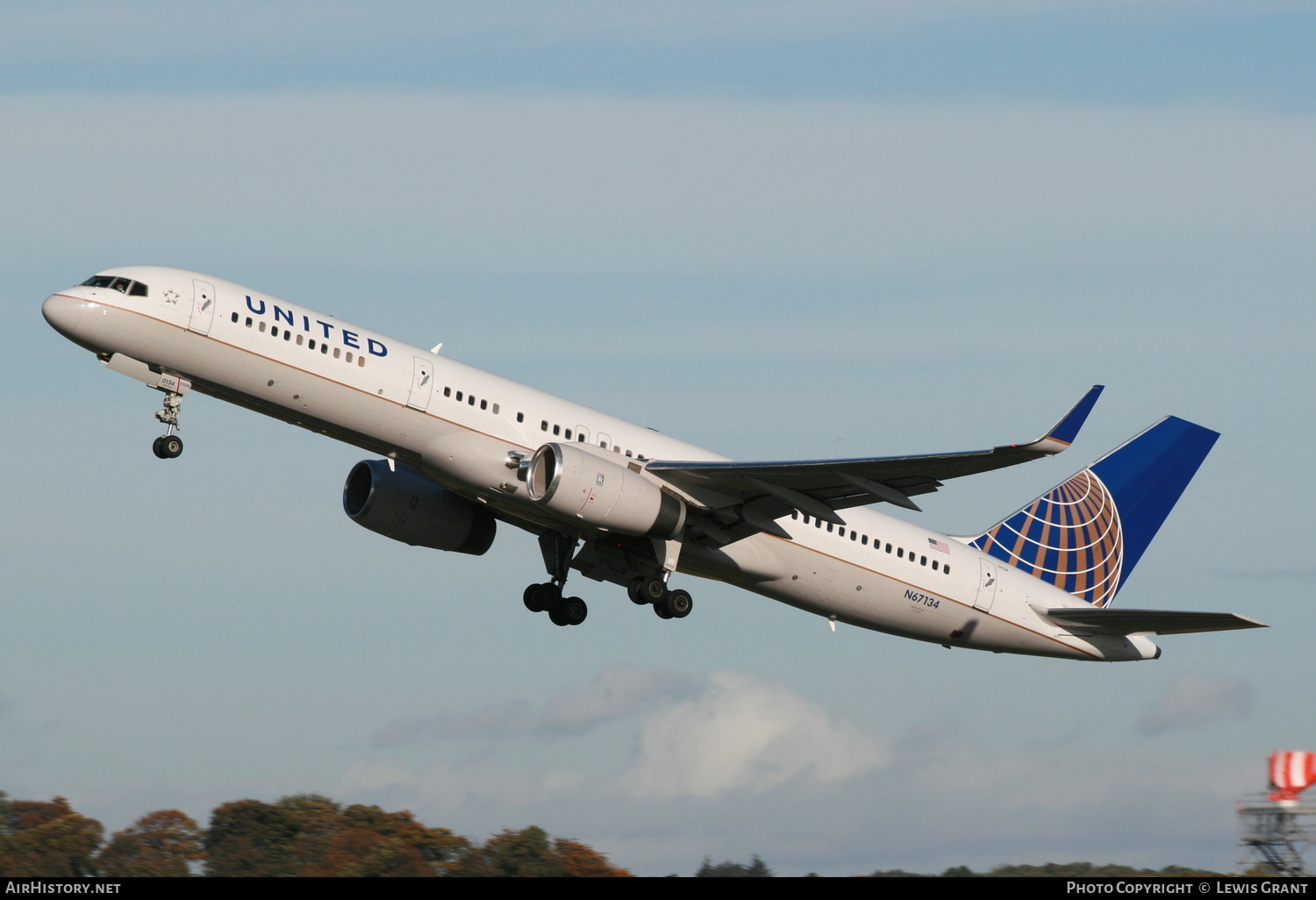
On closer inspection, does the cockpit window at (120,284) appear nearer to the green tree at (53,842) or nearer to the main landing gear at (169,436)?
the main landing gear at (169,436)

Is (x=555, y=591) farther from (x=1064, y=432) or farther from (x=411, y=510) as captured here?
(x=1064, y=432)

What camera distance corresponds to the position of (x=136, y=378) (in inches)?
1385

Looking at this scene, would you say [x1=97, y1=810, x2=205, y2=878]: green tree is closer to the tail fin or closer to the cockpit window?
the cockpit window

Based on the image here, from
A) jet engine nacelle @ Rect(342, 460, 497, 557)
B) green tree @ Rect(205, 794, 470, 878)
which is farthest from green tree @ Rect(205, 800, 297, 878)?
jet engine nacelle @ Rect(342, 460, 497, 557)

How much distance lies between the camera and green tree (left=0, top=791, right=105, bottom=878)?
41812 mm

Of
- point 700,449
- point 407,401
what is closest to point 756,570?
point 700,449

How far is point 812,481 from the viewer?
37250 mm

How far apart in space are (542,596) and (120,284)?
1417 centimetres

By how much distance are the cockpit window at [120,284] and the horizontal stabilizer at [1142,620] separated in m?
24.9

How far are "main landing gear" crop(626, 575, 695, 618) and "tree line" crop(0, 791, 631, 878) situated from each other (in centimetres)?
717

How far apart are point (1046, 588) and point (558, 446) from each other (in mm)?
16040

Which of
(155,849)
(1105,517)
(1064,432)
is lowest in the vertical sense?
(155,849)

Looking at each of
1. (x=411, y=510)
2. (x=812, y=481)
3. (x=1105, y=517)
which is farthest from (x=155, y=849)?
(x=1105, y=517)
